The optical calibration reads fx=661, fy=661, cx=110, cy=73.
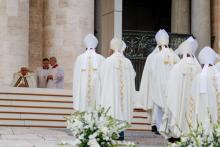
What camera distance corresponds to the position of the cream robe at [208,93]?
1187 cm

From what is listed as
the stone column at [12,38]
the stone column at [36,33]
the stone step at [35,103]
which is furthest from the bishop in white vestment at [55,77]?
the stone column at [36,33]

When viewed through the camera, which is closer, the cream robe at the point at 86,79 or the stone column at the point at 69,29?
the cream robe at the point at 86,79

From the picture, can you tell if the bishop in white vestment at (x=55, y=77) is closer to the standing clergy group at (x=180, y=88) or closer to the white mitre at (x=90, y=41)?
the white mitre at (x=90, y=41)

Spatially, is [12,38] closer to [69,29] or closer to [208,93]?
[69,29]

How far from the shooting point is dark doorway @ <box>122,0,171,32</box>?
32531 millimetres

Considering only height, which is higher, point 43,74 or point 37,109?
point 43,74

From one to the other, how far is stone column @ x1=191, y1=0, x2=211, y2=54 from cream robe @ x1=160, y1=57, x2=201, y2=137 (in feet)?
36.4

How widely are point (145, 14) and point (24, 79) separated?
15245mm

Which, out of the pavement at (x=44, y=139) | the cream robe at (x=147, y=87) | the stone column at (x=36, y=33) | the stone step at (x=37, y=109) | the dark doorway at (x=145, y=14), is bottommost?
the pavement at (x=44, y=139)

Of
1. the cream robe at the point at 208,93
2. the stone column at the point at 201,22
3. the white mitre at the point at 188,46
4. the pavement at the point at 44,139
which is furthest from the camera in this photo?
the stone column at the point at 201,22

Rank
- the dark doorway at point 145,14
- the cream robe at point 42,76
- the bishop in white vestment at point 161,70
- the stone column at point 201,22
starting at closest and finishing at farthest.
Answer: the bishop in white vestment at point 161,70 → the cream robe at point 42,76 → the stone column at point 201,22 → the dark doorway at point 145,14

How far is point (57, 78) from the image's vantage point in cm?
1866

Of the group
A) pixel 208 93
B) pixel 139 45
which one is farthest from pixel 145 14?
pixel 208 93

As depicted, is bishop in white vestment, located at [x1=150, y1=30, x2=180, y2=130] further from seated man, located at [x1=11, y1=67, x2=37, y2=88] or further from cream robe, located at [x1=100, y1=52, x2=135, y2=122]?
seated man, located at [x1=11, y1=67, x2=37, y2=88]
